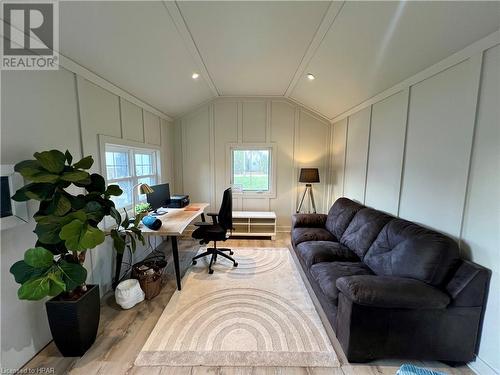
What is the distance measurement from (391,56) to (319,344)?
2685 millimetres

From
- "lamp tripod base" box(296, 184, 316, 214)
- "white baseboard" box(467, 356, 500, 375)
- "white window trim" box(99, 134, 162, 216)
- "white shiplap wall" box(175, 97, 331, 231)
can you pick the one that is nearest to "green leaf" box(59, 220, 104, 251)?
"white window trim" box(99, 134, 162, 216)

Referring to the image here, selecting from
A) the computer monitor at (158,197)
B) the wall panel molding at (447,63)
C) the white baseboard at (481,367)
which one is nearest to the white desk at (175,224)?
the computer monitor at (158,197)

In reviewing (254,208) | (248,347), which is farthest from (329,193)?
(248,347)

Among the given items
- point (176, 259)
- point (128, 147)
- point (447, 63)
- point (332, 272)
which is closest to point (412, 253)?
point (332, 272)

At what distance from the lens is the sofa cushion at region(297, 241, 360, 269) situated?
8.09 ft

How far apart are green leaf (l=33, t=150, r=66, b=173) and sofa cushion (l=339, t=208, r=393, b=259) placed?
284cm

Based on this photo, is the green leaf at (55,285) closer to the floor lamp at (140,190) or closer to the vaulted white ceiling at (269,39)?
the floor lamp at (140,190)

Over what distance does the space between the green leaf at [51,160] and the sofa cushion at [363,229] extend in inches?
112

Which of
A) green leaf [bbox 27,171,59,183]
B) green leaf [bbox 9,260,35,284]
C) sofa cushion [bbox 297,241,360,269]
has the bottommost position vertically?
sofa cushion [bbox 297,241,360,269]

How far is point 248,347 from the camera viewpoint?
174cm

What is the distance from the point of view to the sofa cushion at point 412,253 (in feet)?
5.30

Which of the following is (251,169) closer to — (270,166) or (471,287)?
(270,166)

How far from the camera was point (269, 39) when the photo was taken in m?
2.35

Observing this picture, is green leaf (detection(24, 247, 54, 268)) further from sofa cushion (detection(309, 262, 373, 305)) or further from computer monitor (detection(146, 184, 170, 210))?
sofa cushion (detection(309, 262, 373, 305))
